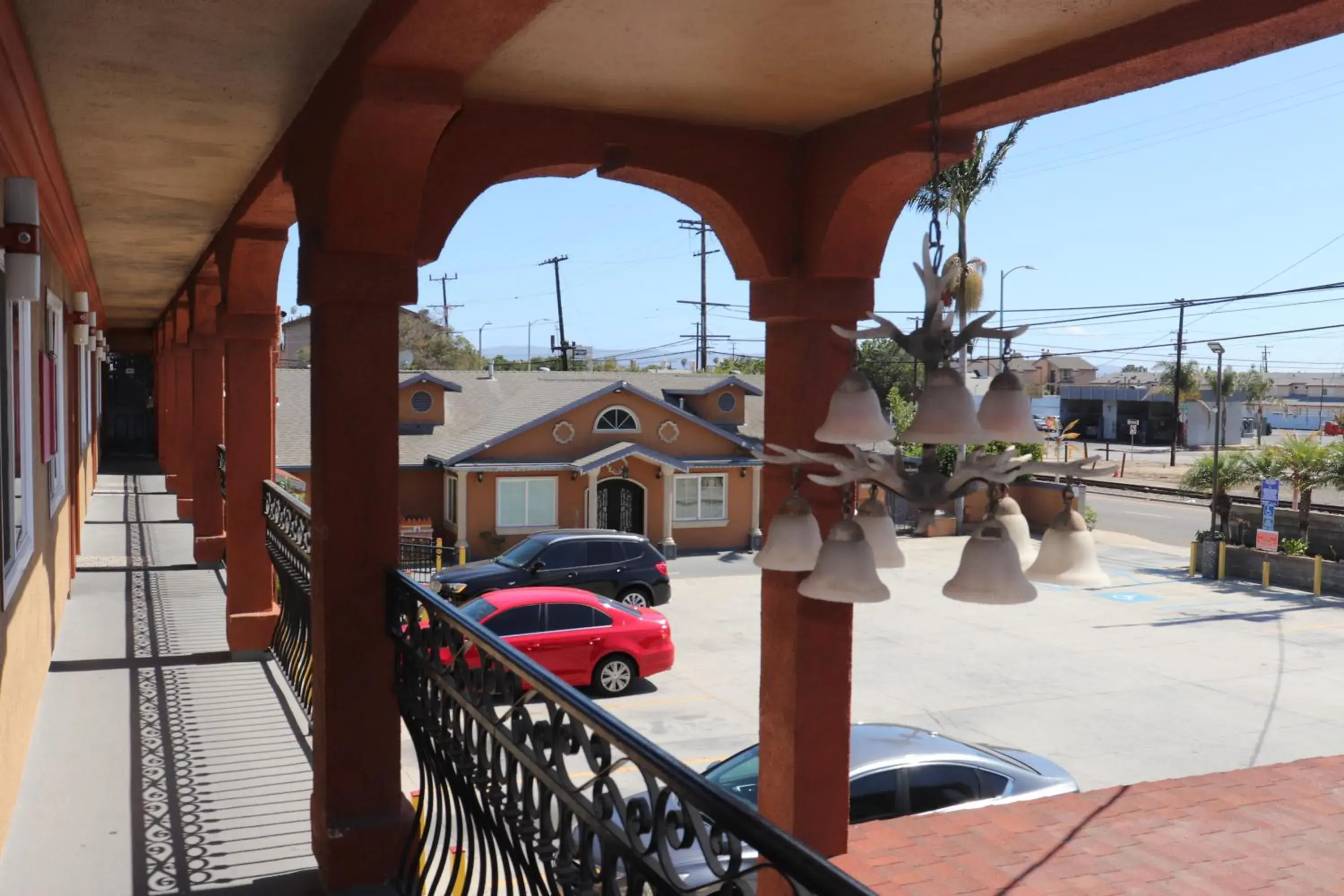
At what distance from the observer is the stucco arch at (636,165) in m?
4.67

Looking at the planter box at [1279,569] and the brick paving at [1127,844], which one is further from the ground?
the brick paving at [1127,844]

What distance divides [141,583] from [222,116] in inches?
250

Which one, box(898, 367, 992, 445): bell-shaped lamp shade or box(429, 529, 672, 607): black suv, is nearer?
box(898, 367, 992, 445): bell-shaped lamp shade

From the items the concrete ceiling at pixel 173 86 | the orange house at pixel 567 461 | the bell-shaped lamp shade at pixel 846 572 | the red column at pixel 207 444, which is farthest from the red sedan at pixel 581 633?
the orange house at pixel 567 461

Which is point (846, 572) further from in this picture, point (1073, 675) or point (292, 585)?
point (1073, 675)

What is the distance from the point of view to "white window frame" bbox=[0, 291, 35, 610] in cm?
496

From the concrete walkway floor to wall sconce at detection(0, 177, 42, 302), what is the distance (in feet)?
7.37

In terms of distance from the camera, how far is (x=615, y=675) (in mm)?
14961

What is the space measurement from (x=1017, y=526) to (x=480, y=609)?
10926mm

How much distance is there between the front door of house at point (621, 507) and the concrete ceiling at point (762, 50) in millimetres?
24232

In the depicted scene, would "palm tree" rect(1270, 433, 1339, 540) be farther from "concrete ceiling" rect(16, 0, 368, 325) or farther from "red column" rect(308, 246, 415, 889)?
"red column" rect(308, 246, 415, 889)

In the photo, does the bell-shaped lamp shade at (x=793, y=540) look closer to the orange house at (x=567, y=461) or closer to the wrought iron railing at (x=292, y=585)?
the wrought iron railing at (x=292, y=585)

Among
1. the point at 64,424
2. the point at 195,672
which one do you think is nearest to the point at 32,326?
the point at 195,672

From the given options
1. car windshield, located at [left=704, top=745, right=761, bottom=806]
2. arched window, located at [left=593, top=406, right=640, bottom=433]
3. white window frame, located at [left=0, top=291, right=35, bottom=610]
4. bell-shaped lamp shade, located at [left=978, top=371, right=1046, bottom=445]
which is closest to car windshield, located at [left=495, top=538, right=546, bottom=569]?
arched window, located at [left=593, top=406, right=640, bottom=433]
